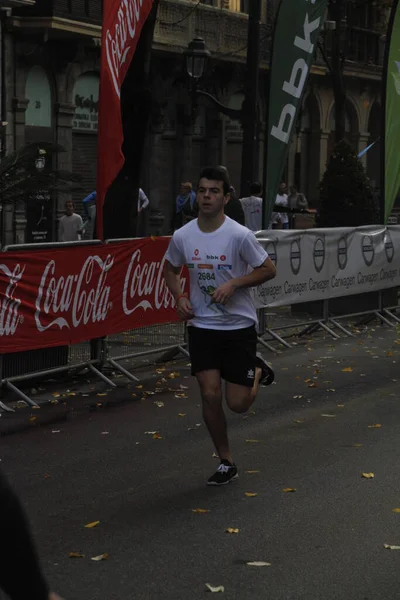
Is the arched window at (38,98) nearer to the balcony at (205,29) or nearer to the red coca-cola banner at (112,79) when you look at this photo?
the balcony at (205,29)

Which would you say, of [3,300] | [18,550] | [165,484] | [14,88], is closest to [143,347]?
[3,300]

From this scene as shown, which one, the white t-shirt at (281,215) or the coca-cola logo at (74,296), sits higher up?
the coca-cola logo at (74,296)

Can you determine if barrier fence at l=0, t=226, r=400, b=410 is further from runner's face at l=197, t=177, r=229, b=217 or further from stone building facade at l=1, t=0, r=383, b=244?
stone building facade at l=1, t=0, r=383, b=244

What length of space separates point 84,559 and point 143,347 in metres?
7.27

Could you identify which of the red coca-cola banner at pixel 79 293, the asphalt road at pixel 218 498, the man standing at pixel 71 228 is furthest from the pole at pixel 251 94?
the asphalt road at pixel 218 498

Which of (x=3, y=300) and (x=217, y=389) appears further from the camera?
(x=3, y=300)

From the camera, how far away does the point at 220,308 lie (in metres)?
8.03

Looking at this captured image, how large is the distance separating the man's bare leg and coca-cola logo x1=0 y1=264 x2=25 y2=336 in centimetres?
317

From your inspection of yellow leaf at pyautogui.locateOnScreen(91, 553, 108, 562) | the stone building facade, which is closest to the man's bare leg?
yellow leaf at pyautogui.locateOnScreen(91, 553, 108, 562)

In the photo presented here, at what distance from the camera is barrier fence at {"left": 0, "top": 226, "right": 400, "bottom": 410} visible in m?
11.2

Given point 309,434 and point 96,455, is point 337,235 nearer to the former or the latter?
point 309,434

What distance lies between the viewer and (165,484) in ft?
26.6

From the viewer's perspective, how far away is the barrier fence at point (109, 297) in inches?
440

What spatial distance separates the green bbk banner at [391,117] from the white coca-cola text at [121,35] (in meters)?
6.46
